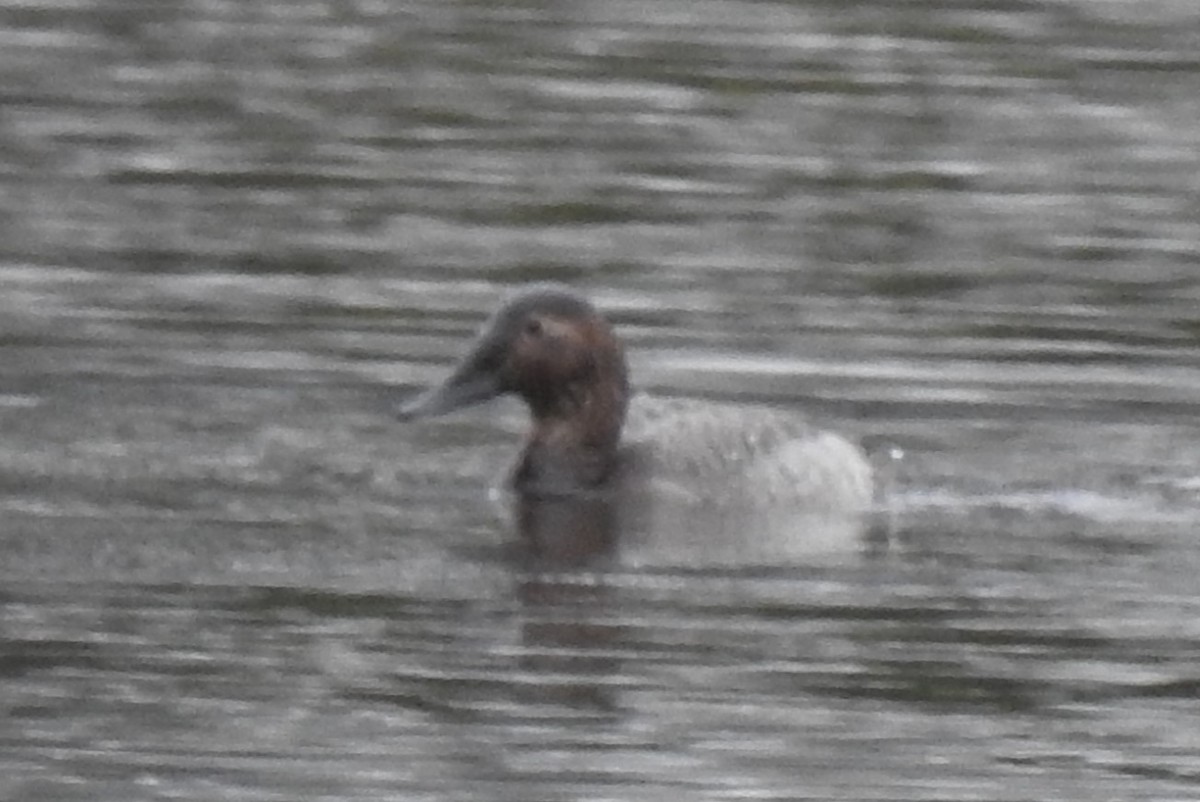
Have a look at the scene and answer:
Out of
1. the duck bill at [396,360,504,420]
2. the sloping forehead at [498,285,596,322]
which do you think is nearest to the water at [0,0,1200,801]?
the duck bill at [396,360,504,420]

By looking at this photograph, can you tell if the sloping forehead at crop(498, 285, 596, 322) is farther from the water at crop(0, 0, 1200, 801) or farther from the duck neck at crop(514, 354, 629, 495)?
the water at crop(0, 0, 1200, 801)

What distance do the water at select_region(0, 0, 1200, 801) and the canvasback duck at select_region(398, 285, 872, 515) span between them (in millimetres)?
231

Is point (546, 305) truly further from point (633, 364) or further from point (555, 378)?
point (633, 364)

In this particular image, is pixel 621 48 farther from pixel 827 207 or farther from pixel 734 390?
pixel 734 390

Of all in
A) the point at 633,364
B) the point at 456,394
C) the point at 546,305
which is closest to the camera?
the point at 456,394

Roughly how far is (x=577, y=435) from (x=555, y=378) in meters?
0.23

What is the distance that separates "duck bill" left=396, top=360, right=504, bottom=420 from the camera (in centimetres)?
1562

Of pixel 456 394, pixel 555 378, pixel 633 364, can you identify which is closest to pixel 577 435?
pixel 555 378

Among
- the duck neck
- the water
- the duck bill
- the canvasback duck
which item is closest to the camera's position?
the water

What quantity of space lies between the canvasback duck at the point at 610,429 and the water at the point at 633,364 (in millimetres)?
231

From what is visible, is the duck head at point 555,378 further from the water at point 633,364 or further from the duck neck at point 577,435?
the water at point 633,364

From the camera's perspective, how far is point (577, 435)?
52.1ft

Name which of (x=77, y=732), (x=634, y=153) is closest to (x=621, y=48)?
(x=634, y=153)

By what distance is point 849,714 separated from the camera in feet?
39.7
